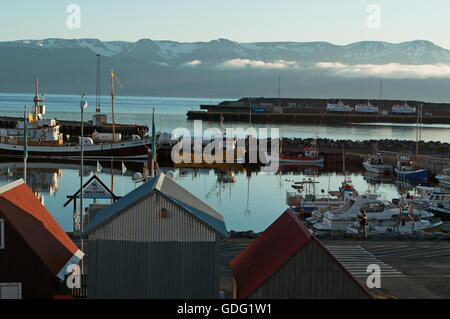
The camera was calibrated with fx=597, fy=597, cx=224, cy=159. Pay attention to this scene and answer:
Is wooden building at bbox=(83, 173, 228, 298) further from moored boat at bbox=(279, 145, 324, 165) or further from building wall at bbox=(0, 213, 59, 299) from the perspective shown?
moored boat at bbox=(279, 145, 324, 165)

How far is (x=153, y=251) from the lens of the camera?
1385cm

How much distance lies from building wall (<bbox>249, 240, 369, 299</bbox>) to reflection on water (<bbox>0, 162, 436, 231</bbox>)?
21.8m

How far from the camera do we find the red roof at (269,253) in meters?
12.7

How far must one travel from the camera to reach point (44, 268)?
1433 centimetres

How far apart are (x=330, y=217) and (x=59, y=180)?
3213 centimetres

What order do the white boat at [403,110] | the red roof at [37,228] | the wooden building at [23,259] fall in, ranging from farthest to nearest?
1. the white boat at [403,110]
2. the red roof at [37,228]
3. the wooden building at [23,259]

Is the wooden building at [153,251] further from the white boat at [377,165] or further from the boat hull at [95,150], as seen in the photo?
the boat hull at [95,150]

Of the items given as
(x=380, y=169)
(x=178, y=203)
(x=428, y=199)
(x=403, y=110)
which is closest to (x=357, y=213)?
(x=428, y=199)

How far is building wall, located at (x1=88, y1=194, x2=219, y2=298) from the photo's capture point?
44.9ft

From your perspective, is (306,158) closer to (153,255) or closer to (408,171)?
(408,171)

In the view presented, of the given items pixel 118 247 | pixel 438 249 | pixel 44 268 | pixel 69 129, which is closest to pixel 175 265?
pixel 118 247

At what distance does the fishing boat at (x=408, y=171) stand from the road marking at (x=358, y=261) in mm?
37736

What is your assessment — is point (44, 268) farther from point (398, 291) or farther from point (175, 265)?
point (398, 291)

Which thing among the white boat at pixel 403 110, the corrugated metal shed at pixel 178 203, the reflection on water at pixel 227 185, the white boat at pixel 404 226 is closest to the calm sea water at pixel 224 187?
the reflection on water at pixel 227 185
